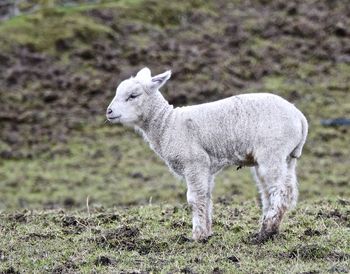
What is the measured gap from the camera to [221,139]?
10172 mm

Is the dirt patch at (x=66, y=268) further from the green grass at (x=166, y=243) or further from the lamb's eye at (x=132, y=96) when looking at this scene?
the lamb's eye at (x=132, y=96)

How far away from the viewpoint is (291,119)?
9.94 m

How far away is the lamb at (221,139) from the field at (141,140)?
1.64 ft

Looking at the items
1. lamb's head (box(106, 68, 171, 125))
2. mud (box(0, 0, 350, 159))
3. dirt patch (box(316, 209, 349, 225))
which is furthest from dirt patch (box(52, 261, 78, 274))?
mud (box(0, 0, 350, 159))

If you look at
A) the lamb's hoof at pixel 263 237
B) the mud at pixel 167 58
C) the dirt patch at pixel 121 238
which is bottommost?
the mud at pixel 167 58

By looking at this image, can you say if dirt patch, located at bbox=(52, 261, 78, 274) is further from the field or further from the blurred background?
the blurred background

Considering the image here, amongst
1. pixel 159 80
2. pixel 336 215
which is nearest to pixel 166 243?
pixel 159 80

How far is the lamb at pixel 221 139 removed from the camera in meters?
9.84

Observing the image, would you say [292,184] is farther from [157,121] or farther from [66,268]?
[66,268]

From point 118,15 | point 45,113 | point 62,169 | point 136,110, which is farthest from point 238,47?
point 136,110

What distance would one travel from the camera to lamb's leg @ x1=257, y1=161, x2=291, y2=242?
9.79 metres

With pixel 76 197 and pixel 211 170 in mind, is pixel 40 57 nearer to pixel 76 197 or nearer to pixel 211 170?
pixel 76 197

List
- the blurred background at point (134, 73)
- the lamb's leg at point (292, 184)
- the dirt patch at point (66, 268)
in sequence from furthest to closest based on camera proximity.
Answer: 1. the blurred background at point (134, 73)
2. the lamb's leg at point (292, 184)
3. the dirt patch at point (66, 268)

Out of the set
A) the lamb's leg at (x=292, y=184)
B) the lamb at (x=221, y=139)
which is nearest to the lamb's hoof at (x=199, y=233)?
the lamb at (x=221, y=139)
